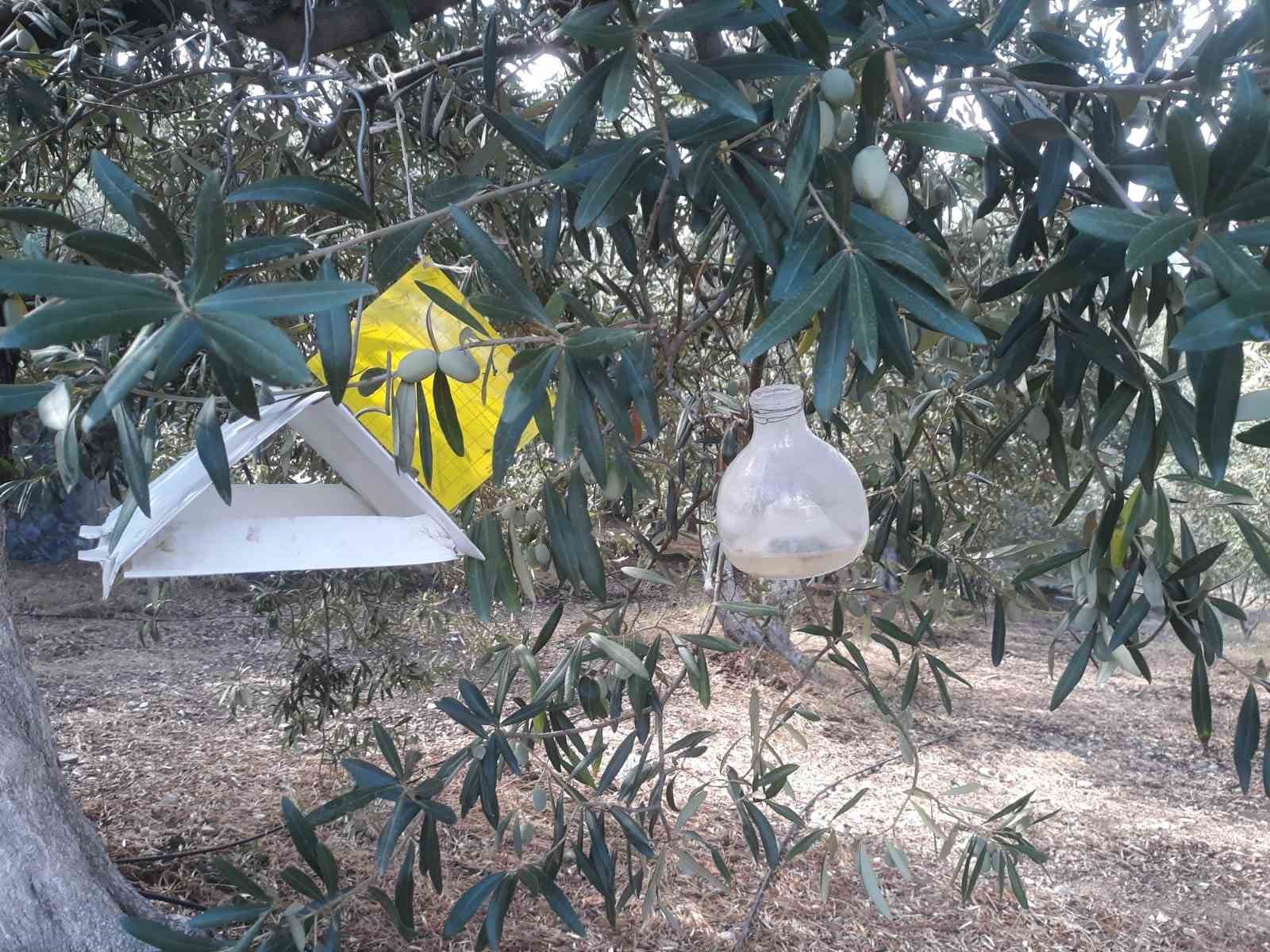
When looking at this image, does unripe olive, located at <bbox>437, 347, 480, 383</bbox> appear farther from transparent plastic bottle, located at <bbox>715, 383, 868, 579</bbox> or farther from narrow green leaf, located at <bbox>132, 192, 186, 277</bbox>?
Answer: transparent plastic bottle, located at <bbox>715, 383, 868, 579</bbox>

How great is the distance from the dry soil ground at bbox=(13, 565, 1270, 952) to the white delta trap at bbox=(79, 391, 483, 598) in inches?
26.6

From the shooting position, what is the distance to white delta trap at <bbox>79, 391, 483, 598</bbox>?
35.6 inches

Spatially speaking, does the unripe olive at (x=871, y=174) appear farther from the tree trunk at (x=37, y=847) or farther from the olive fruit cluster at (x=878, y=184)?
the tree trunk at (x=37, y=847)

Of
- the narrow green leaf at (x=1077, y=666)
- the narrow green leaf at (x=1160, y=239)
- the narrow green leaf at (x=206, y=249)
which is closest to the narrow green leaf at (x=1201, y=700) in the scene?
the narrow green leaf at (x=1077, y=666)

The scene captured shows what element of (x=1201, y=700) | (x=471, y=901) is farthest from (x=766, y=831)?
(x=1201, y=700)

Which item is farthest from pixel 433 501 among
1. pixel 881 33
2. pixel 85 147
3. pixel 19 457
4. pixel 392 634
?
pixel 392 634

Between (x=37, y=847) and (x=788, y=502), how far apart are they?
166 centimetres

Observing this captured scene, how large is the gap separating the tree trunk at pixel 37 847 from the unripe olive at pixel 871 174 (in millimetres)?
1880

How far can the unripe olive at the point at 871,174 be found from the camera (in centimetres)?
85

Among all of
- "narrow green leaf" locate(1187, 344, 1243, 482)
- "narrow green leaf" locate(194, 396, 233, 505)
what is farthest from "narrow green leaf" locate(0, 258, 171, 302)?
"narrow green leaf" locate(1187, 344, 1243, 482)

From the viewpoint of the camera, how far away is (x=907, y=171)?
1.28 meters

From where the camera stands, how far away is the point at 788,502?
107 centimetres

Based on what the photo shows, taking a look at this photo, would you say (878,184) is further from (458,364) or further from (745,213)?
(458,364)

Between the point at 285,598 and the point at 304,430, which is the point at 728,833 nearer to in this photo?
the point at 285,598
